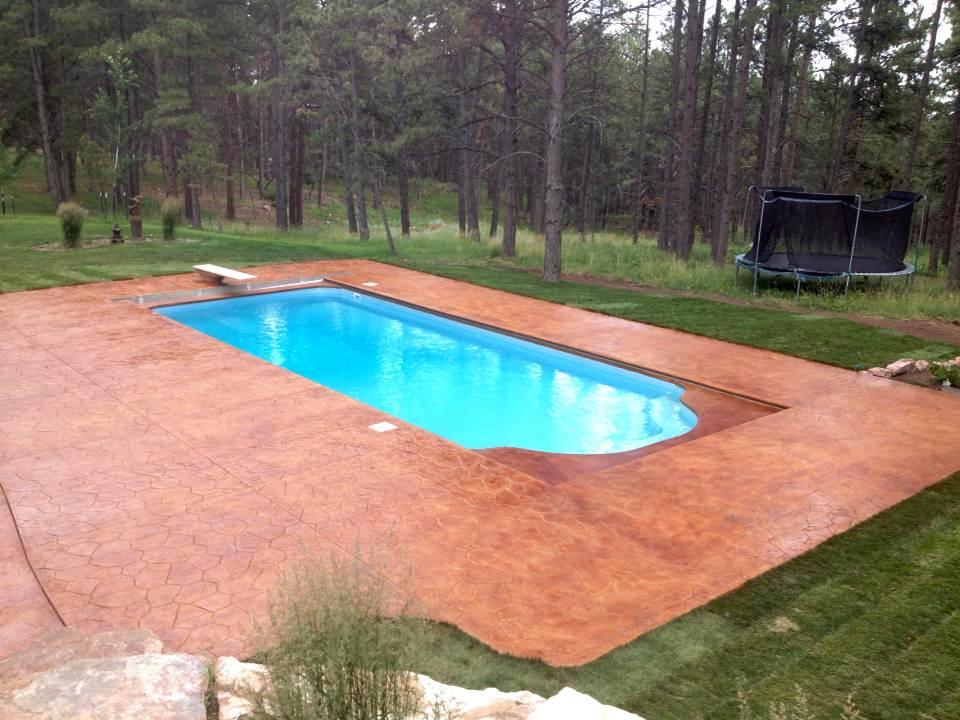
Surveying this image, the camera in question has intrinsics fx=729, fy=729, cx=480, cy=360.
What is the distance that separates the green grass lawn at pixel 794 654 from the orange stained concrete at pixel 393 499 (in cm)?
17

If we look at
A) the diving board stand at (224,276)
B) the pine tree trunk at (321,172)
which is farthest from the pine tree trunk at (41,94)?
the diving board stand at (224,276)

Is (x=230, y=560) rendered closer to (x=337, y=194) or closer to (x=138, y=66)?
(x=138, y=66)

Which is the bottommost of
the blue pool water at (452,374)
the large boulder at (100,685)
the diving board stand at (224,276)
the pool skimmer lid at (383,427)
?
the blue pool water at (452,374)

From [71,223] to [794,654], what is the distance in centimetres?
1777

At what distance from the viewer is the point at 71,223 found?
16.8 m

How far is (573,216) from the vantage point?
44.2 metres

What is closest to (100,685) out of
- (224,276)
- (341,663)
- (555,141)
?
(341,663)

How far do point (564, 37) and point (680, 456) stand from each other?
1063 cm

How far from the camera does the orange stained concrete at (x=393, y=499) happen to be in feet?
13.8

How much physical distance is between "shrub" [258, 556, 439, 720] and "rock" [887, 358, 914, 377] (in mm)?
8096

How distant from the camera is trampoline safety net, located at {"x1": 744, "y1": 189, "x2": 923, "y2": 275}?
48.2 feet

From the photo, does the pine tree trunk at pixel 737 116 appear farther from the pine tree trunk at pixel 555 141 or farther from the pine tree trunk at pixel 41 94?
the pine tree trunk at pixel 41 94

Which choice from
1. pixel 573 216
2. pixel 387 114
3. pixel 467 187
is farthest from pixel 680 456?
pixel 573 216

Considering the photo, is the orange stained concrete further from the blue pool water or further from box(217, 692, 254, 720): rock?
the blue pool water
